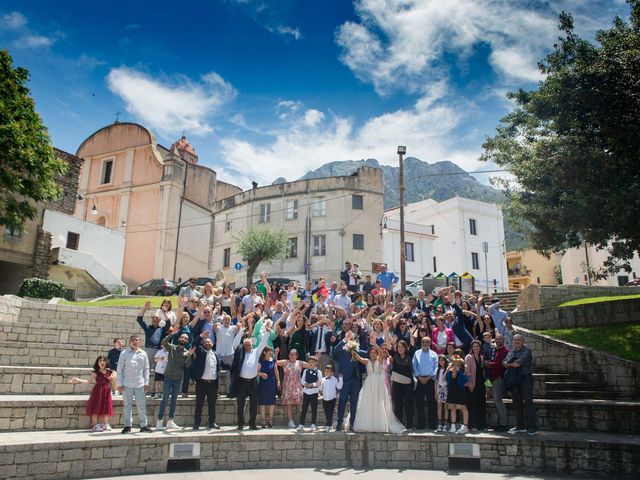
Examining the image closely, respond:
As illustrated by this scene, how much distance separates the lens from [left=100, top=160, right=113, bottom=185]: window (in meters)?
38.7

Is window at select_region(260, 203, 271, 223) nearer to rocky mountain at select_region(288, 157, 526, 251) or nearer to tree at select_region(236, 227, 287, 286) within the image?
tree at select_region(236, 227, 287, 286)

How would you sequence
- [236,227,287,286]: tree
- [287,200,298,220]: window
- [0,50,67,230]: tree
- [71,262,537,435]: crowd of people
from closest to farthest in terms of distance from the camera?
[71,262,537,435]: crowd of people < [0,50,67,230]: tree < [236,227,287,286]: tree < [287,200,298,220]: window

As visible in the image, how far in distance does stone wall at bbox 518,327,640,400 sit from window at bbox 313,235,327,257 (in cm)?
2235

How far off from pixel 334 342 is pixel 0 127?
1520cm

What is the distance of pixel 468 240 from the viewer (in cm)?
4191

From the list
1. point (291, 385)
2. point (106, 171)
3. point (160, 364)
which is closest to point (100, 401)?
point (160, 364)

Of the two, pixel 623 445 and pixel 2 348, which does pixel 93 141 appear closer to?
pixel 2 348

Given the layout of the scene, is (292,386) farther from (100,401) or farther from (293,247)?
(293,247)

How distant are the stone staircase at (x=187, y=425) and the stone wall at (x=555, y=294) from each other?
6.09 metres

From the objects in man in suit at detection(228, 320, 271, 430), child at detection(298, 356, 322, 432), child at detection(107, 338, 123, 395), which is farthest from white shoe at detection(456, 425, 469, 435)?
child at detection(107, 338, 123, 395)

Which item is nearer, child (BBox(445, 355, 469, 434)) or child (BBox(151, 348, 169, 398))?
child (BBox(445, 355, 469, 434))

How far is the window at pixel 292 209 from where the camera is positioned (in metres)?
36.4

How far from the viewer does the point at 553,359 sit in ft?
41.0

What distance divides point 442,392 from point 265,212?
2891 cm
